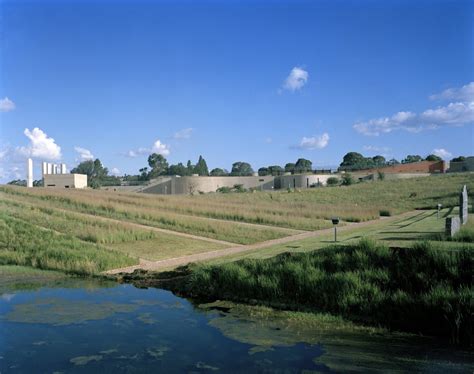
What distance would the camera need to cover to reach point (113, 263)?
20281 millimetres

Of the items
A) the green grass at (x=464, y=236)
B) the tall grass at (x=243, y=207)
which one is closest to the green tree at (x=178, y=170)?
the tall grass at (x=243, y=207)

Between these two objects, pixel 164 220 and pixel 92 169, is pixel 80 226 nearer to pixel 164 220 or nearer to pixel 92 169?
pixel 164 220

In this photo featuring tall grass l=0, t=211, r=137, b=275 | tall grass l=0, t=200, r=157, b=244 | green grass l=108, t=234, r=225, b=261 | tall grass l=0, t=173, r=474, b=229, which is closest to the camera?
tall grass l=0, t=211, r=137, b=275

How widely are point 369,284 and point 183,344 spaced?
511cm

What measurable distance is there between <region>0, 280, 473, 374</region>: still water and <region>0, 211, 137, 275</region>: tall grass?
5428 millimetres

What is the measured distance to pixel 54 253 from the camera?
826 inches

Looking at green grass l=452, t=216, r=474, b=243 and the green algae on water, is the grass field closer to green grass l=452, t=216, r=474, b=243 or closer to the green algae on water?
green grass l=452, t=216, r=474, b=243

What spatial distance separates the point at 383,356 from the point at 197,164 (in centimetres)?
15246

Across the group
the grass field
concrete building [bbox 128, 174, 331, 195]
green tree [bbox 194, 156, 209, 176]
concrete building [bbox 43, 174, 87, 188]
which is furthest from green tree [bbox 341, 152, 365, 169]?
the grass field

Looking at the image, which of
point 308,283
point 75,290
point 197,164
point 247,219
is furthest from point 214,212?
point 197,164

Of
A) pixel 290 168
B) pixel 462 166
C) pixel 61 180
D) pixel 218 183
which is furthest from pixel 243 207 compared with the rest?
pixel 290 168

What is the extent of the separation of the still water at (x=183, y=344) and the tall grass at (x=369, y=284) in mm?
892

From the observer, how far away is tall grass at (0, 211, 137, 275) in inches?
782

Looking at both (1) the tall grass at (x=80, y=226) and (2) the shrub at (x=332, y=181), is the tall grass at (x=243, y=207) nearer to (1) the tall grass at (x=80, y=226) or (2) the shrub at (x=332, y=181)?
(1) the tall grass at (x=80, y=226)
